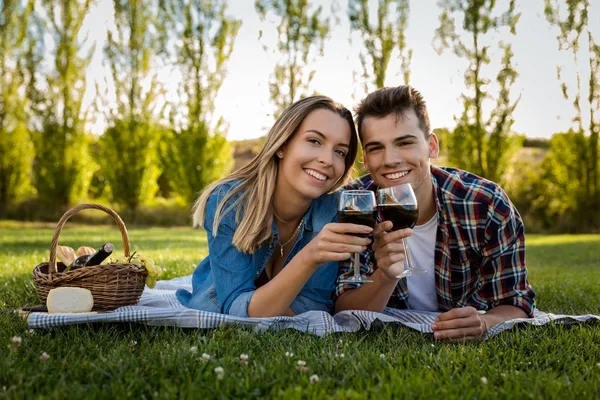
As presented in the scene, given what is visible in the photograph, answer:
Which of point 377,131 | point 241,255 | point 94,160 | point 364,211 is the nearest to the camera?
point 364,211

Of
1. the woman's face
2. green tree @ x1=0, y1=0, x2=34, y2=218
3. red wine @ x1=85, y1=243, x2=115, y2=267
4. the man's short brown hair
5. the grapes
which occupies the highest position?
green tree @ x1=0, y1=0, x2=34, y2=218

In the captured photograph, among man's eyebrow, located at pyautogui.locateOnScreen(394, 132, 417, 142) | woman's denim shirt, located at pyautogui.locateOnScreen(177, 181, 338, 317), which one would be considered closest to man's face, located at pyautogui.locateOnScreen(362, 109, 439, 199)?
man's eyebrow, located at pyautogui.locateOnScreen(394, 132, 417, 142)

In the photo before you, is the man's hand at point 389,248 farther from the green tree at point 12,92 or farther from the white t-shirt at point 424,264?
the green tree at point 12,92

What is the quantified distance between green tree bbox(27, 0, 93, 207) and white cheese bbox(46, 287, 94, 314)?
727 inches

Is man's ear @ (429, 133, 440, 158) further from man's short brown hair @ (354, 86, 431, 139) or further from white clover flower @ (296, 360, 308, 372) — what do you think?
white clover flower @ (296, 360, 308, 372)

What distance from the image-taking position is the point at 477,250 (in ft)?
13.1

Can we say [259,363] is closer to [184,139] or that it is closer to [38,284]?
[38,284]

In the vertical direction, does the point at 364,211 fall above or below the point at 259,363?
above

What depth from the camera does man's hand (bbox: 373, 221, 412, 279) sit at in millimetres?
3184

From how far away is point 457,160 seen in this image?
66.2 feet

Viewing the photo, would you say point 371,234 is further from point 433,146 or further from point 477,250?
point 433,146

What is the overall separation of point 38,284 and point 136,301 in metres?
0.63

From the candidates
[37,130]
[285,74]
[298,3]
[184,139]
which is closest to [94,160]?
[37,130]

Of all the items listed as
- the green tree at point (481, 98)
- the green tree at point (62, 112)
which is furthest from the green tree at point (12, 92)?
the green tree at point (481, 98)
